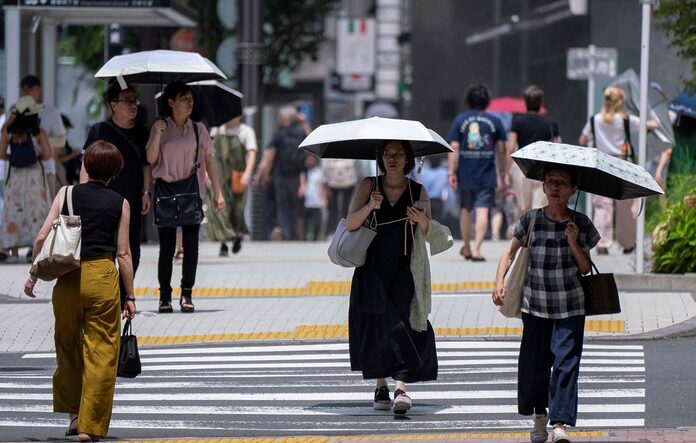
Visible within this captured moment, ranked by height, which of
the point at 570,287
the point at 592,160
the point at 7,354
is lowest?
the point at 7,354

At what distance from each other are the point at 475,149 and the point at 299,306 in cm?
393

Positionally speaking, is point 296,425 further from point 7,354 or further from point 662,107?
point 662,107

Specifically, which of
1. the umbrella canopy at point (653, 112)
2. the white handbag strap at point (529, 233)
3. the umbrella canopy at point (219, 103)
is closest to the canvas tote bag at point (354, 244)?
the white handbag strap at point (529, 233)

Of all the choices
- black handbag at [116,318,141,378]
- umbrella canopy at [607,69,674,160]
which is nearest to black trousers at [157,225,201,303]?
black handbag at [116,318,141,378]

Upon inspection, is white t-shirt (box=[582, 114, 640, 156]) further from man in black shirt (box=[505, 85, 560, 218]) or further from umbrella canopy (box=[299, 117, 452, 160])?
umbrella canopy (box=[299, 117, 452, 160])

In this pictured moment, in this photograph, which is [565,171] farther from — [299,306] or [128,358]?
[299,306]

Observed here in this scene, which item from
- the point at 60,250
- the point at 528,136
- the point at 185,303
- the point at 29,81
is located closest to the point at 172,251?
the point at 185,303

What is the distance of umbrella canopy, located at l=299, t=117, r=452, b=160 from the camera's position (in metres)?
9.95

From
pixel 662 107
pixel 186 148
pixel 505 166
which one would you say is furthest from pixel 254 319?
pixel 662 107

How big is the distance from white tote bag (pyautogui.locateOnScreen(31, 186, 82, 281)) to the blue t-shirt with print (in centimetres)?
945

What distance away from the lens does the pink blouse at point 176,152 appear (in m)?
13.9

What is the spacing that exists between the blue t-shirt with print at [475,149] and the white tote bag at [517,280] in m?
9.29

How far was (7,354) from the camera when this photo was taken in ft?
42.6

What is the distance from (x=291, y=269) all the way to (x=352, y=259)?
8.08 m
